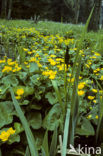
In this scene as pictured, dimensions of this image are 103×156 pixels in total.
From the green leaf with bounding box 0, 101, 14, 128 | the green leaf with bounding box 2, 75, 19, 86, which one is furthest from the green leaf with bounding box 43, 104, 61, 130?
the green leaf with bounding box 2, 75, 19, 86

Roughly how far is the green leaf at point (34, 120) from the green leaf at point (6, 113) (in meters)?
0.13

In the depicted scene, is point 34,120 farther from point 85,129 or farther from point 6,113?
point 85,129

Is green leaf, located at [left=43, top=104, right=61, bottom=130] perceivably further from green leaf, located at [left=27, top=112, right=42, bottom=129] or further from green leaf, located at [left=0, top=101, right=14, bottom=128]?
green leaf, located at [left=0, top=101, right=14, bottom=128]

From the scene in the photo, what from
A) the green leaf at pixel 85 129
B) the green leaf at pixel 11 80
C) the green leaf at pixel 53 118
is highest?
the green leaf at pixel 11 80

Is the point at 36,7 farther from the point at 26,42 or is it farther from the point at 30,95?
the point at 30,95

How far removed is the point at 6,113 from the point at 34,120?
18 cm

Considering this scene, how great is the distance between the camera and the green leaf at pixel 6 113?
1092mm

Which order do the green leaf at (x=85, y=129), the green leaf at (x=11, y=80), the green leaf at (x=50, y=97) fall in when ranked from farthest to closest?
the green leaf at (x=11, y=80) → the green leaf at (x=50, y=97) → the green leaf at (x=85, y=129)

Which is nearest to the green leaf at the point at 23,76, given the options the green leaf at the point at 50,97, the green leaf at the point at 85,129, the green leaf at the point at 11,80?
the green leaf at the point at 11,80

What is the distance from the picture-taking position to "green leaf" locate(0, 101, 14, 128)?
1.09 m

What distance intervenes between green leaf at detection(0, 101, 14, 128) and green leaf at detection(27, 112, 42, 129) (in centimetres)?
13

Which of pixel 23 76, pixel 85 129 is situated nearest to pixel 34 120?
pixel 85 129

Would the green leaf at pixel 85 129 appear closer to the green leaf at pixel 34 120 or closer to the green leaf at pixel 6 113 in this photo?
the green leaf at pixel 34 120

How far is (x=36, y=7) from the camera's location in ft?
72.8
